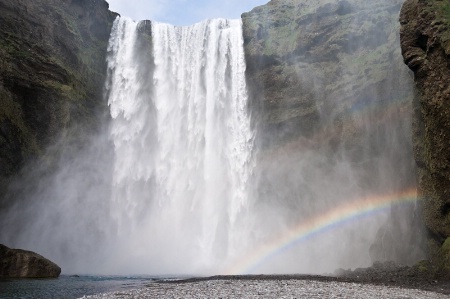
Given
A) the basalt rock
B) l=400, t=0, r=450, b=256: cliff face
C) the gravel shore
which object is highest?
l=400, t=0, r=450, b=256: cliff face

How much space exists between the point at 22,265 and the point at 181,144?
20508mm

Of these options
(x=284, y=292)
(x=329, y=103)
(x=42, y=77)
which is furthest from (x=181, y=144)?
(x=284, y=292)

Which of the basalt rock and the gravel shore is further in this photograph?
the basalt rock

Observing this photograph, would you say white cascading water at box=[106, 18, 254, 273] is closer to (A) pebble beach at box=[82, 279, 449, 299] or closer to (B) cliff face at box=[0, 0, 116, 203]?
(B) cliff face at box=[0, 0, 116, 203]

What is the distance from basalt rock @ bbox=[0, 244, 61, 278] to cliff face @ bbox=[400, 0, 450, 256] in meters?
21.4

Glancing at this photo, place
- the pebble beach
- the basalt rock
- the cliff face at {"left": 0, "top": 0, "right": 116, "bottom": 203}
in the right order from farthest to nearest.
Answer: the cliff face at {"left": 0, "top": 0, "right": 116, "bottom": 203} → the basalt rock → the pebble beach

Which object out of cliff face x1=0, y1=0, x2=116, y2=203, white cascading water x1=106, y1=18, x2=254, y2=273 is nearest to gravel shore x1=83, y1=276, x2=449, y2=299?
white cascading water x1=106, y1=18, x2=254, y2=273

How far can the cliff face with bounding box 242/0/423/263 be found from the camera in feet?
112

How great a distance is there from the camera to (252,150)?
131 feet

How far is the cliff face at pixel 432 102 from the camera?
2053 centimetres

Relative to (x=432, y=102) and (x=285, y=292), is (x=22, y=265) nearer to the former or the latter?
(x=285, y=292)

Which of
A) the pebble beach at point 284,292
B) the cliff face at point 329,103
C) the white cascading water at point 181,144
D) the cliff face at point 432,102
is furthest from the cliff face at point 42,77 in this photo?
the cliff face at point 432,102

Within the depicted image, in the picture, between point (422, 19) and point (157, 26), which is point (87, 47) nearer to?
point (157, 26)

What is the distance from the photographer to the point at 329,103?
126 ft
